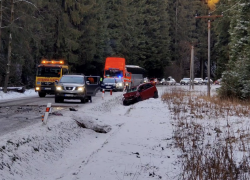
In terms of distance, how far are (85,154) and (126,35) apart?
64.4 metres

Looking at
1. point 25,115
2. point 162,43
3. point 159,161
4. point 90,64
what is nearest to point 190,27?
point 162,43

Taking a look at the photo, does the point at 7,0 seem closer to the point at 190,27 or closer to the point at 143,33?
the point at 143,33

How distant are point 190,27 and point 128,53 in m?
25.2

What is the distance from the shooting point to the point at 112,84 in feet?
154

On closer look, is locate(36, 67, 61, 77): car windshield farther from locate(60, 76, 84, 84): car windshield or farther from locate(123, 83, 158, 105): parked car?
locate(123, 83, 158, 105): parked car

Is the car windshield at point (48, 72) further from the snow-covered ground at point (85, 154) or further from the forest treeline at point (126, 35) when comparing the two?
the snow-covered ground at point (85, 154)

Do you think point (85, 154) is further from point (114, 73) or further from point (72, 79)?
point (114, 73)

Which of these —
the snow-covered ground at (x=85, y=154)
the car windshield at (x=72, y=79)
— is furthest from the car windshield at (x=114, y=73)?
the snow-covered ground at (x=85, y=154)

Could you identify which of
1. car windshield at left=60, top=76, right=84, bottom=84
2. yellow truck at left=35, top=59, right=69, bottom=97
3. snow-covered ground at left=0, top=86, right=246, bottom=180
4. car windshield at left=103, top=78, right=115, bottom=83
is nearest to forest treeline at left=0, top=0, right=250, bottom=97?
yellow truck at left=35, top=59, right=69, bottom=97

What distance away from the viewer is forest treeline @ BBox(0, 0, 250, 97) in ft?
108

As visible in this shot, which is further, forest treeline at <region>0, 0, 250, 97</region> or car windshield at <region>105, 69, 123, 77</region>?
car windshield at <region>105, 69, 123, 77</region>

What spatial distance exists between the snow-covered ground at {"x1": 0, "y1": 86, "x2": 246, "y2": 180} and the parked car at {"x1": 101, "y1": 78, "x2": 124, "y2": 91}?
110 ft

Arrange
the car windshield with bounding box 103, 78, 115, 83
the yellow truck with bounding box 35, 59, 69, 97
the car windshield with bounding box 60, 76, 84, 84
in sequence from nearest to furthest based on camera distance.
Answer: the car windshield with bounding box 60, 76, 84, 84, the yellow truck with bounding box 35, 59, 69, 97, the car windshield with bounding box 103, 78, 115, 83

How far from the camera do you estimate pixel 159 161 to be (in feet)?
28.1
